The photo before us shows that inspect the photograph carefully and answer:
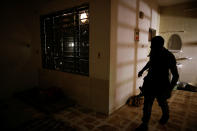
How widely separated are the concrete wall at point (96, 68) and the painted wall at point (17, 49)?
4.60 feet

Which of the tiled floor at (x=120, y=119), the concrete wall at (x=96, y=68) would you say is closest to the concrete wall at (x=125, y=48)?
the concrete wall at (x=96, y=68)

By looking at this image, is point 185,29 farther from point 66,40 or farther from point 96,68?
point 66,40

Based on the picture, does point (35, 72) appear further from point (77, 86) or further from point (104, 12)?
point (104, 12)

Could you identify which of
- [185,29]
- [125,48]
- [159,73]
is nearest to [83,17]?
[125,48]

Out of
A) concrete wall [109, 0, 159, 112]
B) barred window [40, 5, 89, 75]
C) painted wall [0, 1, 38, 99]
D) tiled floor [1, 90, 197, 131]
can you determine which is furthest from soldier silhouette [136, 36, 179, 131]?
painted wall [0, 1, 38, 99]

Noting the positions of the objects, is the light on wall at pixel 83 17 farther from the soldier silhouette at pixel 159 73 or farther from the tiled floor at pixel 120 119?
the tiled floor at pixel 120 119

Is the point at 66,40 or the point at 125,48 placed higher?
the point at 66,40

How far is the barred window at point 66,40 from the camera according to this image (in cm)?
304

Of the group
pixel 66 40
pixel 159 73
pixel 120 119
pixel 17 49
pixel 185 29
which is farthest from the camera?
pixel 185 29

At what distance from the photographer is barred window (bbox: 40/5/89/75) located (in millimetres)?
3041

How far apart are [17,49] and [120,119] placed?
11.4 ft

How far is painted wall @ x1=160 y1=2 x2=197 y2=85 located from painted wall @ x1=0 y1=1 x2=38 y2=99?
497cm

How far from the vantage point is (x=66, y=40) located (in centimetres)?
341

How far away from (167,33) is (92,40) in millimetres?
3808
